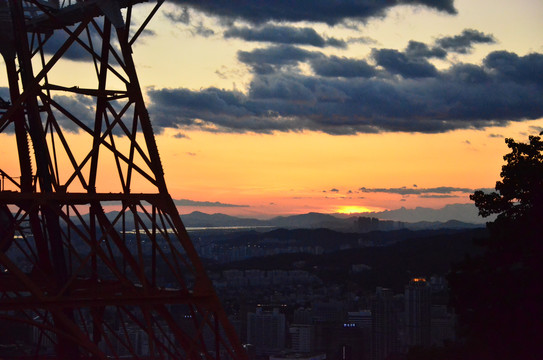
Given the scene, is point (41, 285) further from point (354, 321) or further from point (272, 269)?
point (272, 269)

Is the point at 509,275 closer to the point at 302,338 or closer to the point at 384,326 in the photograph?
the point at 302,338

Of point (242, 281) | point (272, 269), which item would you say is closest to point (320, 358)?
point (242, 281)

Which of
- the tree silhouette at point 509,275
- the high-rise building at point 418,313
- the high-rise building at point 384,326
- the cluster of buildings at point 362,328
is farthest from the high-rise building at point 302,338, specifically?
the tree silhouette at point 509,275

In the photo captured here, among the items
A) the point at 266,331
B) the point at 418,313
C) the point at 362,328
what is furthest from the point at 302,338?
the point at 418,313

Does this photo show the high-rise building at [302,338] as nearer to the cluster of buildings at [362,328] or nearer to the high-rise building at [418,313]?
the cluster of buildings at [362,328]

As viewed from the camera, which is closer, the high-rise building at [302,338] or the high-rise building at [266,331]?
the high-rise building at [302,338]

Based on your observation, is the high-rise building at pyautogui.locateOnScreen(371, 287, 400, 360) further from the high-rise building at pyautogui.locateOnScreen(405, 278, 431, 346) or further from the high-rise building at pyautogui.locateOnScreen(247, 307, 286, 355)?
the high-rise building at pyautogui.locateOnScreen(247, 307, 286, 355)

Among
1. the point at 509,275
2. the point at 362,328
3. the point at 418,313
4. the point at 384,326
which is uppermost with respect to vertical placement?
the point at 509,275
